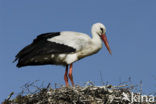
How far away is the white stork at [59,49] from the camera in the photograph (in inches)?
356

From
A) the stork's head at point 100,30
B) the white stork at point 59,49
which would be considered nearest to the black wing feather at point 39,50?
the white stork at point 59,49

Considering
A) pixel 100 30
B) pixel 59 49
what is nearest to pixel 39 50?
pixel 59 49

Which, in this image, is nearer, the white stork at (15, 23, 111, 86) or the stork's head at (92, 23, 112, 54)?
the white stork at (15, 23, 111, 86)

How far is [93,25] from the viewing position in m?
9.64

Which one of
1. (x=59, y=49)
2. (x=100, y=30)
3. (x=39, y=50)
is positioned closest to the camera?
(x=39, y=50)

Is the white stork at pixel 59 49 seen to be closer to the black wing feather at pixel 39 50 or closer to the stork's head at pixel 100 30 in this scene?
the black wing feather at pixel 39 50

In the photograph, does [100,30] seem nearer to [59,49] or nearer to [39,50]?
[59,49]

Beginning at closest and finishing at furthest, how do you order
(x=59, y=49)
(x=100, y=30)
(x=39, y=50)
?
(x=39, y=50), (x=59, y=49), (x=100, y=30)

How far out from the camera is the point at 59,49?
29.9ft

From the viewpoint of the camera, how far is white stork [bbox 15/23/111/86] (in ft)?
29.6

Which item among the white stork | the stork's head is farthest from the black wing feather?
the stork's head

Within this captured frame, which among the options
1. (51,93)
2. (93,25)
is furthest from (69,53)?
(51,93)

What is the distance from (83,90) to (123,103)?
0.76 metres

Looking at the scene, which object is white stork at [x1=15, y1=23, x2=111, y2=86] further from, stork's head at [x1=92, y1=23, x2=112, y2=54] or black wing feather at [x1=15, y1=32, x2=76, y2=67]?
stork's head at [x1=92, y1=23, x2=112, y2=54]
